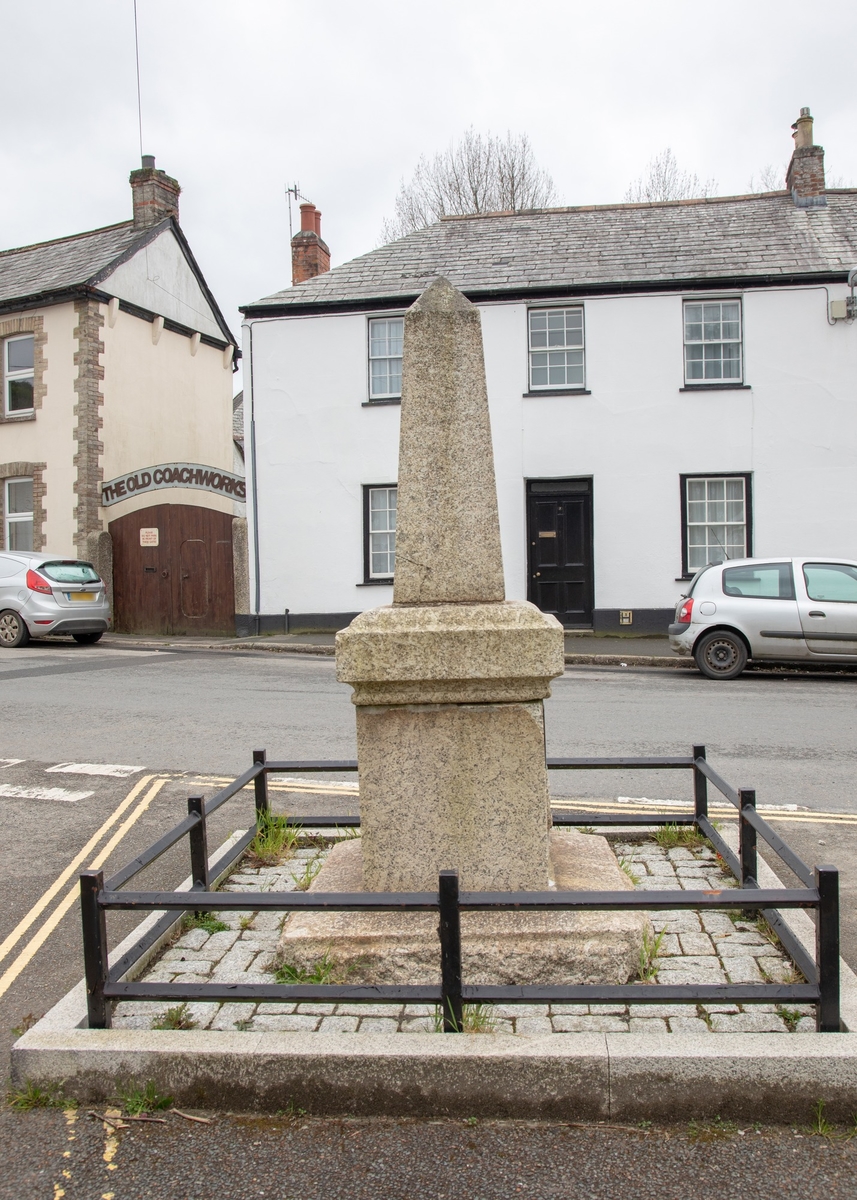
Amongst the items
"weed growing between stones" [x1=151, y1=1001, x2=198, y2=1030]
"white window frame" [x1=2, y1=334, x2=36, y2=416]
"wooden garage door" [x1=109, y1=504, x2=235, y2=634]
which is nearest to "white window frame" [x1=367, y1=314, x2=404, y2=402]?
"wooden garage door" [x1=109, y1=504, x2=235, y2=634]

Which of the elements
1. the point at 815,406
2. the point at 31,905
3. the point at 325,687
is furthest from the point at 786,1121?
the point at 815,406

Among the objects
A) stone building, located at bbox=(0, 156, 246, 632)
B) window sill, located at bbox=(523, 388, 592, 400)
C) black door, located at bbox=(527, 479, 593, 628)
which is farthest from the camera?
stone building, located at bbox=(0, 156, 246, 632)

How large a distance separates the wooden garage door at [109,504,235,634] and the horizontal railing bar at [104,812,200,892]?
600 inches

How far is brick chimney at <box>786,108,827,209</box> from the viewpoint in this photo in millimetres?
18766

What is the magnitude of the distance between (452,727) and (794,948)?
1451 millimetres

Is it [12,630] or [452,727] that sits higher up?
[452,727]

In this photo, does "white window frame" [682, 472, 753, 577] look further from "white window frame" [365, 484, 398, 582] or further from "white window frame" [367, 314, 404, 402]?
"white window frame" [367, 314, 404, 402]

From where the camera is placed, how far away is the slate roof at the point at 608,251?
57.2 feet

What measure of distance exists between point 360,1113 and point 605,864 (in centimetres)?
169

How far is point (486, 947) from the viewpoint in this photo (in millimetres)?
3428

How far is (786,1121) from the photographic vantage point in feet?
9.09

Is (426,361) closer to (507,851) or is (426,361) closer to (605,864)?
(507,851)

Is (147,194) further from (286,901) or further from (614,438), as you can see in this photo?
(286,901)

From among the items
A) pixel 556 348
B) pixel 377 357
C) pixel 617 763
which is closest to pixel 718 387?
pixel 556 348
